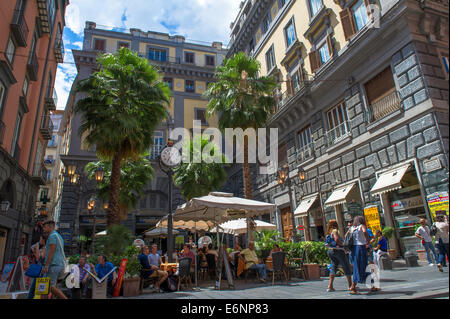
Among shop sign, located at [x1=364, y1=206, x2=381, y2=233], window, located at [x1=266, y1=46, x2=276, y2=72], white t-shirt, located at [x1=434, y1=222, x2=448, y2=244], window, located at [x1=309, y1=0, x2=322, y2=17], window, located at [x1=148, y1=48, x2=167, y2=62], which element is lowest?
white t-shirt, located at [x1=434, y1=222, x2=448, y2=244]

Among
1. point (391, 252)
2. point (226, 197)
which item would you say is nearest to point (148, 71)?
point (226, 197)

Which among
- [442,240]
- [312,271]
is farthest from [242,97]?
[442,240]

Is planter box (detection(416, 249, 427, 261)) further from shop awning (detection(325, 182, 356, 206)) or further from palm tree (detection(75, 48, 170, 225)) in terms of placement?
palm tree (detection(75, 48, 170, 225))

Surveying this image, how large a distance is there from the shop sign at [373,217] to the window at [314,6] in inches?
464

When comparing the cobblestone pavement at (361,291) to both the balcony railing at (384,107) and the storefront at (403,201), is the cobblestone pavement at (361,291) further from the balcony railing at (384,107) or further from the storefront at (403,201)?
the balcony railing at (384,107)

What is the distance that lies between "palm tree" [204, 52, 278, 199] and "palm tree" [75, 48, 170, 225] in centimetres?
445

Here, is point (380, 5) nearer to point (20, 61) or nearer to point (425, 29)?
point (425, 29)

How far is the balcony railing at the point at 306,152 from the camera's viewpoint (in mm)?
17752

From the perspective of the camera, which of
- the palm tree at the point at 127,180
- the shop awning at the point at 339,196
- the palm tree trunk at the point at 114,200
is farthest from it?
the palm tree at the point at 127,180

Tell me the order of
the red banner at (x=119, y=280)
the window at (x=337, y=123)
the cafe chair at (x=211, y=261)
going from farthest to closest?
the window at (x=337, y=123)
the cafe chair at (x=211, y=261)
the red banner at (x=119, y=280)

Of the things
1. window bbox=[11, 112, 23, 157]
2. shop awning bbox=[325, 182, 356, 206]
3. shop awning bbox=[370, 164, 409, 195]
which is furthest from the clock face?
window bbox=[11, 112, 23, 157]

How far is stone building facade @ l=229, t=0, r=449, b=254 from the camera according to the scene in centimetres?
1073

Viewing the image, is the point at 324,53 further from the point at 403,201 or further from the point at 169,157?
the point at 169,157

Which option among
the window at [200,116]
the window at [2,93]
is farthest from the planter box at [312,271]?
the window at [200,116]
